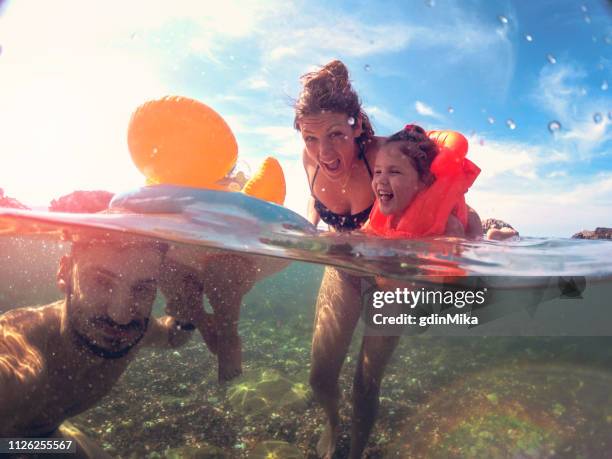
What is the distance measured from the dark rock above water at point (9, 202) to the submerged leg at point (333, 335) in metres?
6.08

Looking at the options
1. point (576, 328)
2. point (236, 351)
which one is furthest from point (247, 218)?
point (576, 328)

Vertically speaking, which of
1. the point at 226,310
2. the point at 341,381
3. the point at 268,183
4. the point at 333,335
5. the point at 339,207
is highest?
the point at 268,183

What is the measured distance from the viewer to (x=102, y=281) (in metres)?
5.39

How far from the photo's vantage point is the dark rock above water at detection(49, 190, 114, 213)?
5977 millimetres

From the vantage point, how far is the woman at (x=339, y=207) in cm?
421

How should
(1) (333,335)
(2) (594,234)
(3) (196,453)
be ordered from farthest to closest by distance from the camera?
(2) (594,234), (3) (196,453), (1) (333,335)

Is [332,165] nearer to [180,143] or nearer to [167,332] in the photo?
[180,143]

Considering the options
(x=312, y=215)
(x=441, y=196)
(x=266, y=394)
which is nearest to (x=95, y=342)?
(x=312, y=215)

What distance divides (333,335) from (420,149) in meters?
3.16

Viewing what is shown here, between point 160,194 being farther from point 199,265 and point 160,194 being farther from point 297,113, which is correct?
point 199,265

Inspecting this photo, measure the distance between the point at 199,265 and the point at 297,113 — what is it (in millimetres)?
4224

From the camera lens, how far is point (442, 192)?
4.04m

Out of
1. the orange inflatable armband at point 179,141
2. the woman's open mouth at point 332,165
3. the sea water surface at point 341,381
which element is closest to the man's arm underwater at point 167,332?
the sea water surface at point 341,381

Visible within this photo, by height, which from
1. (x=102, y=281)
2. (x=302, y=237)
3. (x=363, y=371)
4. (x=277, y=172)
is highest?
(x=277, y=172)
